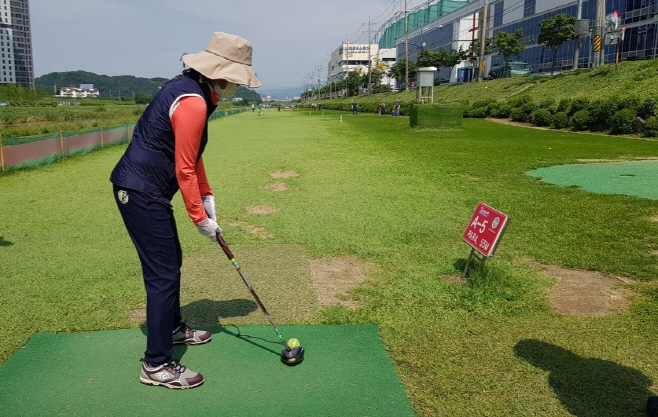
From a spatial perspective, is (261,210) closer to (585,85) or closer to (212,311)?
(212,311)

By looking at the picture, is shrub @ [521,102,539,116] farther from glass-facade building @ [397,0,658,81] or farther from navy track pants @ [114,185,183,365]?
navy track pants @ [114,185,183,365]

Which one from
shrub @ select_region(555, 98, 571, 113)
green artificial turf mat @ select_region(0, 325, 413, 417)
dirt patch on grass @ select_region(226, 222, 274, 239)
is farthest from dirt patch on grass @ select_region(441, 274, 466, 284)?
shrub @ select_region(555, 98, 571, 113)

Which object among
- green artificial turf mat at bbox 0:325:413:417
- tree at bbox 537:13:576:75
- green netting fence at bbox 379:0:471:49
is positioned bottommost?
green artificial turf mat at bbox 0:325:413:417

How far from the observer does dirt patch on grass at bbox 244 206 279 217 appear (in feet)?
28.6

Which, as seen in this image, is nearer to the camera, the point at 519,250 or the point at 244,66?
the point at 244,66

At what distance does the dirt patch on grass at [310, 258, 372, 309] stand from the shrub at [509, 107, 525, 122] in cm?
2752

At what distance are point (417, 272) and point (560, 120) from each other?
75.9ft

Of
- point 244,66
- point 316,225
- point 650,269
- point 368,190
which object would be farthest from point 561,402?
point 368,190

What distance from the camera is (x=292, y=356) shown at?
3566 millimetres

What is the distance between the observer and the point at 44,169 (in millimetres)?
14492

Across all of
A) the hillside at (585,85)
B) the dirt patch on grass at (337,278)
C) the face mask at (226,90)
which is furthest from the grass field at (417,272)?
the hillside at (585,85)

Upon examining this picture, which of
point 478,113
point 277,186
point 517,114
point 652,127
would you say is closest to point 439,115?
point 517,114

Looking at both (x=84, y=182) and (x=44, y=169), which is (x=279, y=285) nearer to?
(x=84, y=182)

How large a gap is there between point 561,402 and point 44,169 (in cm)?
1481
